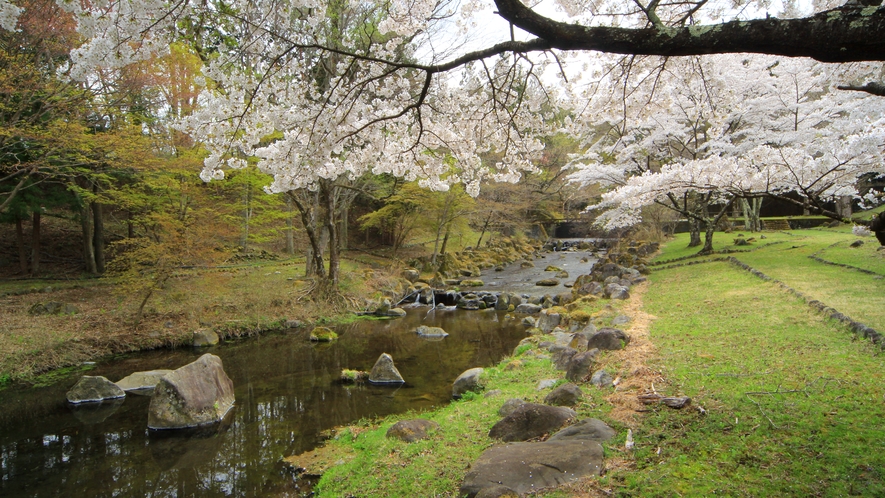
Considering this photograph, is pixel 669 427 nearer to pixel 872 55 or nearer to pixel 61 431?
pixel 872 55

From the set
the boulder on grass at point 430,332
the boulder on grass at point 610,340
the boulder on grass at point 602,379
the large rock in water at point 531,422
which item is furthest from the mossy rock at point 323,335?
the large rock in water at point 531,422

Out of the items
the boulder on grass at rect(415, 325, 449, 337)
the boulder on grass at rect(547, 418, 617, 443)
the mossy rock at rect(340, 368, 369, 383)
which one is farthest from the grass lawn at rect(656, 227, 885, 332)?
the boulder on grass at rect(415, 325, 449, 337)

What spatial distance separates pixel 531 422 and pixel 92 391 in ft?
24.6

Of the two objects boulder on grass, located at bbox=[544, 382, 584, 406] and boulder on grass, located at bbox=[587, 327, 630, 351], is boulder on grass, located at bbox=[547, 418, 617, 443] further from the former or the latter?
boulder on grass, located at bbox=[587, 327, 630, 351]

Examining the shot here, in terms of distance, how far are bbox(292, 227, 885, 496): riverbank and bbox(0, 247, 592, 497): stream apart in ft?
2.53

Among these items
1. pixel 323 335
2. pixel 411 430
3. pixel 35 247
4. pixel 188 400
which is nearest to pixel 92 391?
pixel 188 400

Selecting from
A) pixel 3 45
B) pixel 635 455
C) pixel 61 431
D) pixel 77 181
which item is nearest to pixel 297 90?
pixel 635 455

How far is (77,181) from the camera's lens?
1595 centimetres

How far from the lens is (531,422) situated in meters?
4.58

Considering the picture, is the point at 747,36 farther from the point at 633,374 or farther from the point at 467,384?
the point at 467,384

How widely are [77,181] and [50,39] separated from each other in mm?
6034

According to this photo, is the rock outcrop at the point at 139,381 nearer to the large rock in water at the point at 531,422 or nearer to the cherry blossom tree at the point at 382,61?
the cherry blossom tree at the point at 382,61

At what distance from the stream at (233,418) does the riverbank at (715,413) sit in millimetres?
772

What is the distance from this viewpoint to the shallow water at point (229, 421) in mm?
5461
